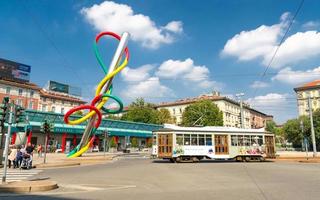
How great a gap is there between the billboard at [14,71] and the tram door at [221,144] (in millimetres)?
54749

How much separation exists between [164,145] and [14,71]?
5305 centimetres

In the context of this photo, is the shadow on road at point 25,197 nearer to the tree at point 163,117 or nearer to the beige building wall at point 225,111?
the tree at point 163,117

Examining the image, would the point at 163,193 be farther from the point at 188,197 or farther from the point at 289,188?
the point at 289,188

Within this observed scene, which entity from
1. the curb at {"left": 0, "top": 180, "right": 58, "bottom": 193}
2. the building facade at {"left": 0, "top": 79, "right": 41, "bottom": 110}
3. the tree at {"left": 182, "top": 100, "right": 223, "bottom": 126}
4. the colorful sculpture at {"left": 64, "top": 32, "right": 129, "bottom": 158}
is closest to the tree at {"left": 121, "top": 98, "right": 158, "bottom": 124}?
the tree at {"left": 182, "top": 100, "right": 223, "bottom": 126}

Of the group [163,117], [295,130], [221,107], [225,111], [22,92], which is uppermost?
[22,92]

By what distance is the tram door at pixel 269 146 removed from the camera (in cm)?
2600

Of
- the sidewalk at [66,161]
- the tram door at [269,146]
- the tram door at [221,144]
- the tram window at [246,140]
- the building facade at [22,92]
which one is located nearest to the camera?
the sidewalk at [66,161]

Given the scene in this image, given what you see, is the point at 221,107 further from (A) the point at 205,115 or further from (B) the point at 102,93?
(B) the point at 102,93

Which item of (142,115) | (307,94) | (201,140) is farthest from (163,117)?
(201,140)

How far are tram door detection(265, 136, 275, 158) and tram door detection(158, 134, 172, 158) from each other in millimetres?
9183

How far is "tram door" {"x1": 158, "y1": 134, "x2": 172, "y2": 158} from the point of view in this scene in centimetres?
2386

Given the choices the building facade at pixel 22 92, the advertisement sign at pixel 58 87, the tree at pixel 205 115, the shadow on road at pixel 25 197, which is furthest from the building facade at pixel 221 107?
the shadow on road at pixel 25 197

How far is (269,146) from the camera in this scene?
2623cm

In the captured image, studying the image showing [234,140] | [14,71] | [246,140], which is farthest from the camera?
[14,71]
